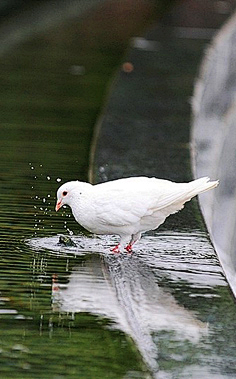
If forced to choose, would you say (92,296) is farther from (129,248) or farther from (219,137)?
(219,137)

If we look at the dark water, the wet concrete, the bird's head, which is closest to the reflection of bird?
the bird's head

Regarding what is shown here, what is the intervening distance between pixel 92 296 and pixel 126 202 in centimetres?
90

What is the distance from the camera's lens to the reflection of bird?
6457 millimetres

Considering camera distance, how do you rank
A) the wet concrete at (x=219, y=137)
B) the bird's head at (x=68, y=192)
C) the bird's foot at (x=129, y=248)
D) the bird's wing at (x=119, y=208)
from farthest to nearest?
the wet concrete at (x=219, y=137), the bird's foot at (x=129, y=248), the bird's head at (x=68, y=192), the bird's wing at (x=119, y=208)

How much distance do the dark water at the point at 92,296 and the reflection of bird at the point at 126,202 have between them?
0.19m

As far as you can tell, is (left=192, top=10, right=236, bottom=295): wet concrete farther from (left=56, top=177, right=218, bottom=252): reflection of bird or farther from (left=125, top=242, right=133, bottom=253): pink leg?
(left=56, top=177, right=218, bottom=252): reflection of bird

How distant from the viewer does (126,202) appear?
6.48 m

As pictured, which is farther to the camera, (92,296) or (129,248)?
(129,248)

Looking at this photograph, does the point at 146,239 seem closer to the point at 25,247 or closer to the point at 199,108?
the point at 25,247

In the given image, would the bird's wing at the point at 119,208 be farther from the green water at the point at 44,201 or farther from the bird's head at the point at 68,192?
the green water at the point at 44,201

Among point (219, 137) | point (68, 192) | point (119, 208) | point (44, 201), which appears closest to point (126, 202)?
point (119, 208)

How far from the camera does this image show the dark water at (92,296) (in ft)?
15.7

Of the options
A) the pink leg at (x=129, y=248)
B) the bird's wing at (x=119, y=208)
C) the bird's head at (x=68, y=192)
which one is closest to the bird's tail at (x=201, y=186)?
the bird's wing at (x=119, y=208)

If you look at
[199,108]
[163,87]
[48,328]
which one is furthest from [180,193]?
[163,87]
